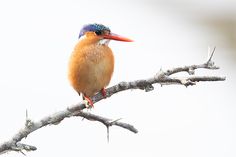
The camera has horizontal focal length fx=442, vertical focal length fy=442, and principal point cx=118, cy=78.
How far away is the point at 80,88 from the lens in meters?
3.14

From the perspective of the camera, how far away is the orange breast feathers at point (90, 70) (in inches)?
119

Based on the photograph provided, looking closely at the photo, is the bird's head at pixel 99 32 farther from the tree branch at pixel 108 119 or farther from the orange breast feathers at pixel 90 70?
the tree branch at pixel 108 119

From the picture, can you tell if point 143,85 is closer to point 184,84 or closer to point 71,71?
point 184,84

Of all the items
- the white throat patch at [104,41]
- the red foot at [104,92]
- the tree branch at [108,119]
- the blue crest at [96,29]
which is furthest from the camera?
the blue crest at [96,29]

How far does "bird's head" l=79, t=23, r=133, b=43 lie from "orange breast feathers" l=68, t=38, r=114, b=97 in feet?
0.99

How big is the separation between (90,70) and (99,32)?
2.01 ft

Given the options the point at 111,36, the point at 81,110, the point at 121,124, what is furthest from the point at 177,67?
the point at 111,36

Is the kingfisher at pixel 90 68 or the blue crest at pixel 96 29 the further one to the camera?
the blue crest at pixel 96 29

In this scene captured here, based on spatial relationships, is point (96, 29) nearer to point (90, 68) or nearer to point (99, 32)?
point (99, 32)

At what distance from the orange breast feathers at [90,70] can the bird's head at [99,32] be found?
30 cm

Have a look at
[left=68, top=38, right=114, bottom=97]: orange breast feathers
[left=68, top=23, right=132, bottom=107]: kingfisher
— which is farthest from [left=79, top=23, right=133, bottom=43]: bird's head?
[left=68, top=38, right=114, bottom=97]: orange breast feathers

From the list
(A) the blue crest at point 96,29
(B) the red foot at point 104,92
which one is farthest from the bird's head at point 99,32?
(B) the red foot at point 104,92

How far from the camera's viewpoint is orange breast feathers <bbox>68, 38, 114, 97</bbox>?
9.95 ft

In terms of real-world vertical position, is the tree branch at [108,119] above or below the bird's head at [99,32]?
below
